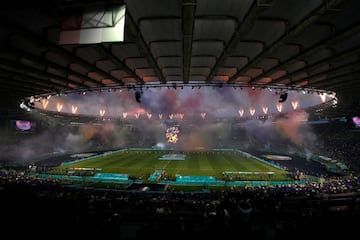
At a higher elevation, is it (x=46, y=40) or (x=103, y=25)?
(x=46, y=40)

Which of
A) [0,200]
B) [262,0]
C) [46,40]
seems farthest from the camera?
[46,40]

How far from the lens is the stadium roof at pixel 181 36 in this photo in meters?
6.86

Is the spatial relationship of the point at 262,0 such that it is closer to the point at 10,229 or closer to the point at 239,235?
the point at 239,235

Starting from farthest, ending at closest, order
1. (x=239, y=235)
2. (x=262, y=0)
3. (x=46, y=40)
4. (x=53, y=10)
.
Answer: (x=46, y=40) → (x=53, y=10) → (x=262, y=0) → (x=239, y=235)

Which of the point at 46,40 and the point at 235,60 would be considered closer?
the point at 46,40

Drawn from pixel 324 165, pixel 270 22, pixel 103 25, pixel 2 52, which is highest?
pixel 270 22

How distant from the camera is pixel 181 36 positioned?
9875 millimetres

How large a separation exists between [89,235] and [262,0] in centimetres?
844

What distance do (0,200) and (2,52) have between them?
755 centimetres

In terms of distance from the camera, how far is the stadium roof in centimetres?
686

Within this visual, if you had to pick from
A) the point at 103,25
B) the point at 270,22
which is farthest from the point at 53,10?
the point at 270,22

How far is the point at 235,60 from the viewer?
13.3 m

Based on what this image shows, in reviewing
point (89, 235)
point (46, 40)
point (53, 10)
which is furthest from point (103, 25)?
point (89, 235)

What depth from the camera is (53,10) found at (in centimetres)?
746
